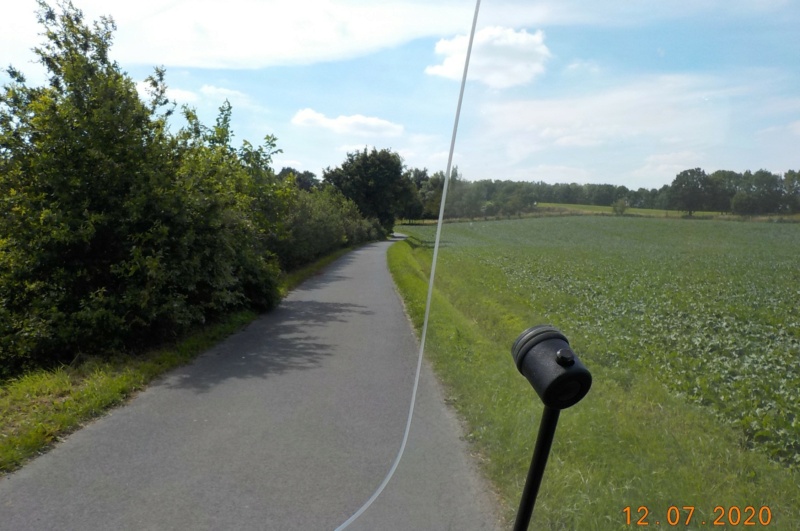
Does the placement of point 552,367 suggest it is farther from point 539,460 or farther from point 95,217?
point 95,217

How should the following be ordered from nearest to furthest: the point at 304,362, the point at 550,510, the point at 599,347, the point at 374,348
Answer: the point at 599,347
the point at 550,510
the point at 304,362
the point at 374,348

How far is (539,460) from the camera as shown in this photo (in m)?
1.66

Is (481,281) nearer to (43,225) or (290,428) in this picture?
(290,428)

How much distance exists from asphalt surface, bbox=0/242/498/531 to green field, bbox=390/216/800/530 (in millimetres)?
634

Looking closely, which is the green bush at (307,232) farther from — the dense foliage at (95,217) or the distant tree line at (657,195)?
the distant tree line at (657,195)

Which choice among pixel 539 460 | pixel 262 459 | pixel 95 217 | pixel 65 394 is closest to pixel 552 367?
pixel 539 460

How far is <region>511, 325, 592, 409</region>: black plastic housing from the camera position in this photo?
1395 mm

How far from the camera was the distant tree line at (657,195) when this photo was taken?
129cm

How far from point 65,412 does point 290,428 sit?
2101mm

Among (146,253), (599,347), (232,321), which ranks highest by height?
(599,347)

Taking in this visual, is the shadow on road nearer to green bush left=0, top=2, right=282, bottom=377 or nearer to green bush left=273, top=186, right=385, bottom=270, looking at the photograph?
green bush left=0, top=2, right=282, bottom=377

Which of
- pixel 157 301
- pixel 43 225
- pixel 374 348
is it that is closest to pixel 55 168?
pixel 43 225

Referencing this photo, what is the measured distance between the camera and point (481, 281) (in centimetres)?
202

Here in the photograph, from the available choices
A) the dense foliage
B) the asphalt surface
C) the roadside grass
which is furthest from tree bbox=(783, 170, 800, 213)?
the dense foliage
